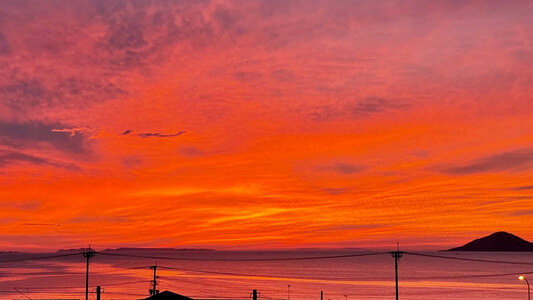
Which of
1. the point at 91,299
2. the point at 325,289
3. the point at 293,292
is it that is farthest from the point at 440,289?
the point at 91,299

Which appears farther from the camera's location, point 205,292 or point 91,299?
point 205,292

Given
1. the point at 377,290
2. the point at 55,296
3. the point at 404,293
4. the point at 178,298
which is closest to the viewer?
the point at 178,298

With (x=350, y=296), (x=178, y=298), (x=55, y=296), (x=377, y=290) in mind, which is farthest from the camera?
(x=377, y=290)

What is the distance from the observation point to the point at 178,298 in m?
49.8

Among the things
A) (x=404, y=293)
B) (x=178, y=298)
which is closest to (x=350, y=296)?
(x=404, y=293)

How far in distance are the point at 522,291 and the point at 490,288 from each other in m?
15.3

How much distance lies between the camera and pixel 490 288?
200 m

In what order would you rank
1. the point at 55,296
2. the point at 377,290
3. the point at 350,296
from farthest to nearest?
1. the point at 377,290
2. the point at 350,296
3. the point at 55,296

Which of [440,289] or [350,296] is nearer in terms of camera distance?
[350,296]

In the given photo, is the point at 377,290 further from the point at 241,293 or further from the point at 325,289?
the point at 241,293

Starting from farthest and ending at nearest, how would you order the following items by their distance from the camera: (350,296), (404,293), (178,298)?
(404,293) < (350,296) < (178,298)

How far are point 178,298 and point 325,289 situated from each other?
15595 centimetres

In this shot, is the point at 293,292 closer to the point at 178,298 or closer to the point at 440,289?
the point at 440,289

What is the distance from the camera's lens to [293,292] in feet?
619
